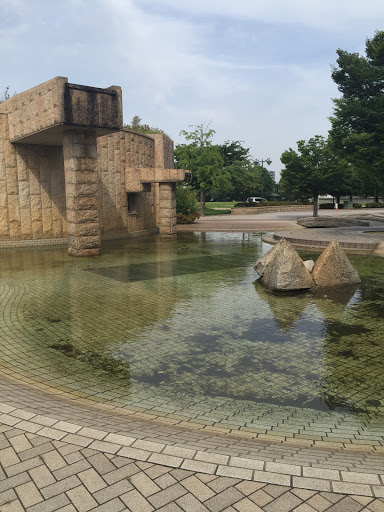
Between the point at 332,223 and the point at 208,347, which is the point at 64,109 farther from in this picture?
the point at 332,223

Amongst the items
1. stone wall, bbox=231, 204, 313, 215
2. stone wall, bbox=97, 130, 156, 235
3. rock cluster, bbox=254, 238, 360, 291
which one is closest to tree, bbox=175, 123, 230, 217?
stone wall, bbox=231, 204, 313, 215

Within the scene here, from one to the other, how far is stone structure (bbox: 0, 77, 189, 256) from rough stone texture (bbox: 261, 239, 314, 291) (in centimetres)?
782

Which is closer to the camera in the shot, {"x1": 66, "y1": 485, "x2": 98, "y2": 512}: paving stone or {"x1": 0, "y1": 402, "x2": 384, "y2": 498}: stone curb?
{"x1": 66, "y1": 485, "x2": 98, "y2": 512}: paving stone

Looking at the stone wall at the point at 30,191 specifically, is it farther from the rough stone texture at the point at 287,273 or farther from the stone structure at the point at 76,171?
the rough stone texture at the point at 287,273

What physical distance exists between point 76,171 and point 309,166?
82.1 ft

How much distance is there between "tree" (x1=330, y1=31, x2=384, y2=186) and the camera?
20.6 m

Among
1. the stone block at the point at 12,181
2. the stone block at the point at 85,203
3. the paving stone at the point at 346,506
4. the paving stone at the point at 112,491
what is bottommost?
the paving stone at the point at 346,506

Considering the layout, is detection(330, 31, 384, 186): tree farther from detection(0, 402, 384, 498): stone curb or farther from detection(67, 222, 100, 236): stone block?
detection(0, 402, 384, 498): stone curb

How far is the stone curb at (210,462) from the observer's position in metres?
3.20

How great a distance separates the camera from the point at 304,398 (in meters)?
4.89

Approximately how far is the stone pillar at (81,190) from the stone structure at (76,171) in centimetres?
3

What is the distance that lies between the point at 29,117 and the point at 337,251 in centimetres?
1169

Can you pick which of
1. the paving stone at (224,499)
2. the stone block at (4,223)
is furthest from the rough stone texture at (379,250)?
the stone block at (4,223)

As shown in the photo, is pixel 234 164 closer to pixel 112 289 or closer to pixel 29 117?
pixel 29 117
